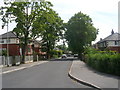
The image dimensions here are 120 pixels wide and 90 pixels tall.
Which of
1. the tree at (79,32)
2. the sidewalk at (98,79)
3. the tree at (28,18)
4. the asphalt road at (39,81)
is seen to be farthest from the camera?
the tree at (79,32)

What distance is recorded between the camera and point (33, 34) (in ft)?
149

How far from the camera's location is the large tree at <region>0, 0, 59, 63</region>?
42781 mm

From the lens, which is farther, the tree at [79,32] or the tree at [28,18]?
the tree at [79,32]

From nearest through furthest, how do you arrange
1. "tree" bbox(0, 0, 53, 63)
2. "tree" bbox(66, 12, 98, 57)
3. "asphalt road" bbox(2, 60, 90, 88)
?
"asphalt road" bbox(2, 60, 90, 88)
"tree" bbox(0, 0, 53, 63)
"tree" bbox(66, 12, 98, 57)

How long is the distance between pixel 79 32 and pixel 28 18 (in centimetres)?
2786

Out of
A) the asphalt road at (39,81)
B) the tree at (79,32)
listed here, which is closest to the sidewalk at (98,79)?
the asphalt road at (39,81)

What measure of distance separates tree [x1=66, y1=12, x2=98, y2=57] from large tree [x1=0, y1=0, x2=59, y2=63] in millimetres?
25227

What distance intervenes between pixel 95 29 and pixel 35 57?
2263 centimetres

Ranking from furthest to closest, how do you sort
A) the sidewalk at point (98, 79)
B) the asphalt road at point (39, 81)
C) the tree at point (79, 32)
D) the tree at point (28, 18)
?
the tree at point (79, 32), the tree at point (28, 18), the asphalt road at point (39, 81), the sidewalk at point (98, 79)

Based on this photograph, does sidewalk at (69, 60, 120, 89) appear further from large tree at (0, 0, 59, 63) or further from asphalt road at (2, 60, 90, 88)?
large tree at (0, 0, 59, 63)

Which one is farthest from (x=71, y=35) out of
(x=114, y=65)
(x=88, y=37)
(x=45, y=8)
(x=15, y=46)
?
(x=114, y=65)

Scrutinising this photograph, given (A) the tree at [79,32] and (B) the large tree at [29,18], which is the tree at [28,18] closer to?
(B) the large tree at [29,18]

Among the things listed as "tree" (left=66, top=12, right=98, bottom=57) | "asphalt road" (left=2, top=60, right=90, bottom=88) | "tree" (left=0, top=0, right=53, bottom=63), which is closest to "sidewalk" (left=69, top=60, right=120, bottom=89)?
"asphalt road" (left=2, top=60, right=90, bottom=88)

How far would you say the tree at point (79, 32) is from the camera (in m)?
70.1
